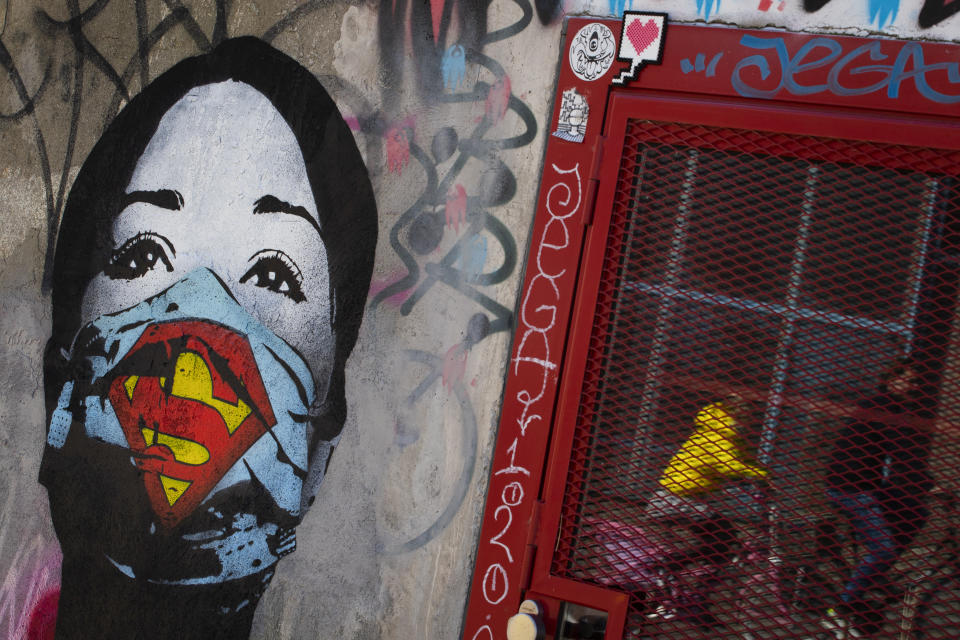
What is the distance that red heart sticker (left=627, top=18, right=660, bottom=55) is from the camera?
2637mm

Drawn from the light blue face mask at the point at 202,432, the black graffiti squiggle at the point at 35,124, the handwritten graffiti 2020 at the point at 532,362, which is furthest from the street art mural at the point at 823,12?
the black graffiti squiggle at the point at 35,124

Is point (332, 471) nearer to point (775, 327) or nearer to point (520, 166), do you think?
point (520, 166)

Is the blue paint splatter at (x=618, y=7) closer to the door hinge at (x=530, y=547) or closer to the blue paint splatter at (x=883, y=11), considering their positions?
the blue paint splatter at (x=883, y=11)

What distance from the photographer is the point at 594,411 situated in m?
2.62

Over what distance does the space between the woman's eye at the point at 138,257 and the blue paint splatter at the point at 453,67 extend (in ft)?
4.27

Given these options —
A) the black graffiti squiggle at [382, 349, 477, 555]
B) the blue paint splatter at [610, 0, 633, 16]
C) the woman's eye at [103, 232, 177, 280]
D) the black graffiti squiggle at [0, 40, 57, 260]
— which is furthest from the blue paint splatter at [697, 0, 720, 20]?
the black graffiti squiggle at [0, 40, 57, 260]

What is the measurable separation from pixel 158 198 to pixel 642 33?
6.59 ft

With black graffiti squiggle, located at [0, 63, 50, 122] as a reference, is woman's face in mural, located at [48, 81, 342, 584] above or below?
below

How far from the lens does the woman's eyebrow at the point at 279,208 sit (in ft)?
9.92

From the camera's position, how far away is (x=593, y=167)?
266 cm

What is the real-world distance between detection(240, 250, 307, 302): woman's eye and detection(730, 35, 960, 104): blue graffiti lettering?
67.1 inches

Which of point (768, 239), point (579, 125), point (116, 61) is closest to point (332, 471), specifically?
point (579, 125)

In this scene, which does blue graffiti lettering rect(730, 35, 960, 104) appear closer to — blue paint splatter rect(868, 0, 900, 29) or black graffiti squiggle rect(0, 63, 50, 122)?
blue paint splatter rect(868, 0, 900, 29)

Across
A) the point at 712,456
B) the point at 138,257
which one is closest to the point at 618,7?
the point at 712,456
